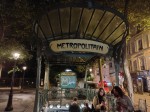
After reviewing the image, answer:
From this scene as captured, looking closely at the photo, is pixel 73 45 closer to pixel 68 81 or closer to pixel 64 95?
pixel 64 95

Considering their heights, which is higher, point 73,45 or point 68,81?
point 73,45

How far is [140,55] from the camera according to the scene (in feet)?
97.0

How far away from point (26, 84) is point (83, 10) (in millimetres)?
38797

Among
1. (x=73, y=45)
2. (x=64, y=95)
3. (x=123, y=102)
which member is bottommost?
(x=64, y=95)

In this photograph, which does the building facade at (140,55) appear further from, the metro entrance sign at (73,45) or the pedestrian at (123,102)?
the pedestrian at (123,102)

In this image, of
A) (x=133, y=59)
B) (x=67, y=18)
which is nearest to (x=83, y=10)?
(x=67, y=18)

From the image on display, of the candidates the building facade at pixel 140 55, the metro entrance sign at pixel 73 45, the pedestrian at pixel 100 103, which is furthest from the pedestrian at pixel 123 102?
the building facade at pixel 140 55

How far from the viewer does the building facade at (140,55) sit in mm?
27203

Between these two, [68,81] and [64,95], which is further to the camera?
[68,81]

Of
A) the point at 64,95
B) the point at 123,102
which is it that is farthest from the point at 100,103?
the point at 64,95

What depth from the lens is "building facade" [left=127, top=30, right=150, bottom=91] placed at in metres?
27.2

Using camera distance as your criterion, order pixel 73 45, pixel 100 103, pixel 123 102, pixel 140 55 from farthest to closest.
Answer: pixel 140 55, pixel 100 103, pixel 73 45, pixel 123 102

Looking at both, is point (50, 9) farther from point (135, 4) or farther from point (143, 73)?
point (143, 73)

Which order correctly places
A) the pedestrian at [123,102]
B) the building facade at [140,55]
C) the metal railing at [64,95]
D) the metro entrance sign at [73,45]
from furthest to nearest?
the building facade at [140,55] < the metal railing at [64,95] < the metro entrance sign at [73,45] < the pedestrian at [123,102]
